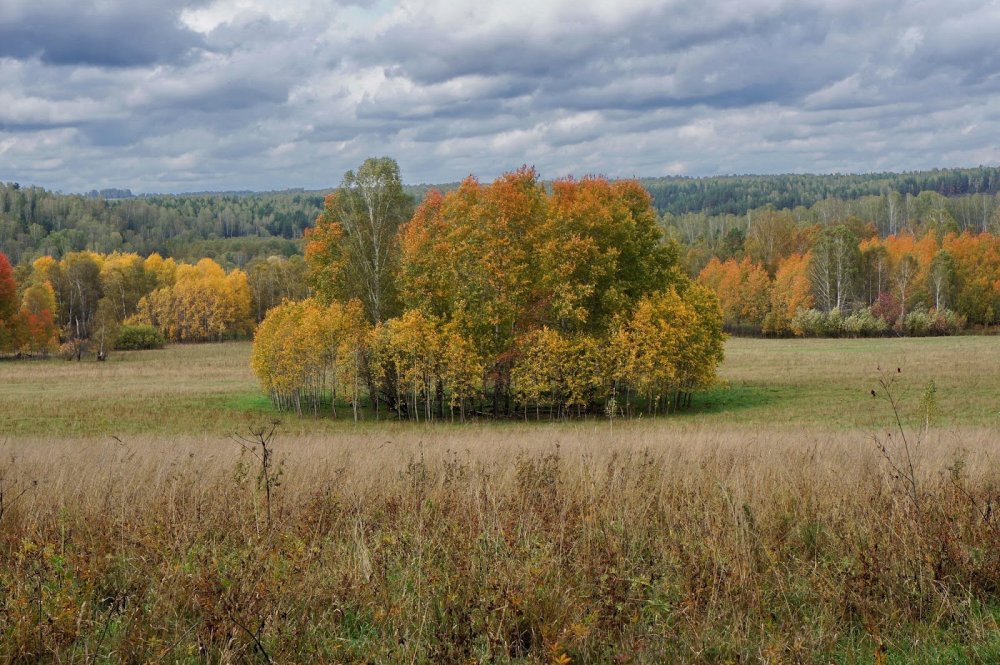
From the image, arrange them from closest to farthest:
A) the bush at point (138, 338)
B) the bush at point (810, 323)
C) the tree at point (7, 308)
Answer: the tree at point (7, 308) < the bush at point (138, 338) < the bush at point (810, 323)

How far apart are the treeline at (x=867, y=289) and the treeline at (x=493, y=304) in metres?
62.2

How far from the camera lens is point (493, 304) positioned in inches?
1480

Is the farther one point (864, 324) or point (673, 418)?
point (864, 324)

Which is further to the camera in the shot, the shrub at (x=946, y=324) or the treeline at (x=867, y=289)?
the treeline at (x=867, y=289)

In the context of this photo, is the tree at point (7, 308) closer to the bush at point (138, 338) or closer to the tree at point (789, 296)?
the bush at point (138, 338)

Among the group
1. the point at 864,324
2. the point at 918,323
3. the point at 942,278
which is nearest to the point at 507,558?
the point at 864,324

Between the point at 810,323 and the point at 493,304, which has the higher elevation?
the point at 493,304

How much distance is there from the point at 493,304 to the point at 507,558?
106 ft

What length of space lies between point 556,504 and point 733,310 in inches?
4156

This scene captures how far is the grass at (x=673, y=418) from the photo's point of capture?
111 feet

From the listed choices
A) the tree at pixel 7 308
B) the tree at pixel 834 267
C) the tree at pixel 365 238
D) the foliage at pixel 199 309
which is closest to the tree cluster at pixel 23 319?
the tree at pixel 7 308

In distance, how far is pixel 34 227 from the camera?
618 feet

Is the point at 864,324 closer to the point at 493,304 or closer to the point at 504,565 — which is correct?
the point at 493,304

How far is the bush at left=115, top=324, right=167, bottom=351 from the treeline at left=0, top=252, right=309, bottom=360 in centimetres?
12
